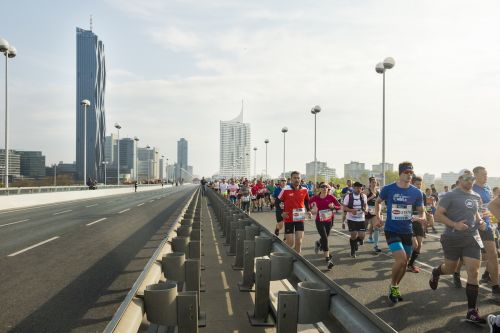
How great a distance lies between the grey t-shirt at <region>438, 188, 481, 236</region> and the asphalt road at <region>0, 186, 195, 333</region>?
5078 millimetres

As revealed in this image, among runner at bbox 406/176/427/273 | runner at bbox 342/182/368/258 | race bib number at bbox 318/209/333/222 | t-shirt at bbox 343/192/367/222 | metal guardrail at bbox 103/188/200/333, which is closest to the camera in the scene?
metal guardrail at bbox 103/188/200/333

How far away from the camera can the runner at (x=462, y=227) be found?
226 inches

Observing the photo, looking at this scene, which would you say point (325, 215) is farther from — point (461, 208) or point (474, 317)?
point (474, 317)

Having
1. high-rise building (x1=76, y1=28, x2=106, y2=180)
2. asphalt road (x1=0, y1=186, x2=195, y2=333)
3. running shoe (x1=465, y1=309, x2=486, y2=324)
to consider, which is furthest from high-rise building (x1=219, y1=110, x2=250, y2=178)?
running shoe (x1=465, y1=309, x2=486, y2=324)

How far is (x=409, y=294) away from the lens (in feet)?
22.2

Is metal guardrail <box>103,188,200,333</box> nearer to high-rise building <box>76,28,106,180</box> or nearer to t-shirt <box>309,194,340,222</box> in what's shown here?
t-shirt <box>309,194,340,222</box>

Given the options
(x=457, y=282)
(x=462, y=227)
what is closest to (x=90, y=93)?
A: (x=457, y=282)

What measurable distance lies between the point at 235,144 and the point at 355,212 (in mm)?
157880

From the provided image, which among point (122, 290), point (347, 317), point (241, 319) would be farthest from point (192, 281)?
point (122, 290)

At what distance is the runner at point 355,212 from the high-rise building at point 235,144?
477 ft

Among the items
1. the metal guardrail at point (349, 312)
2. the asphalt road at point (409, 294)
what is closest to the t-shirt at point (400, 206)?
the asphalt road at point (409, 294)

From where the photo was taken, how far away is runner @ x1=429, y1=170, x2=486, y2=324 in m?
5.74

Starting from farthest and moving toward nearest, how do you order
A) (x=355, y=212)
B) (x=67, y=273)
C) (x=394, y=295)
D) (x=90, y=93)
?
(x=90, y=93) < (x=355, y=212) < (x=67, y=273) < (x=394, y=295)

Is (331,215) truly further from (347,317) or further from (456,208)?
(347,317)
